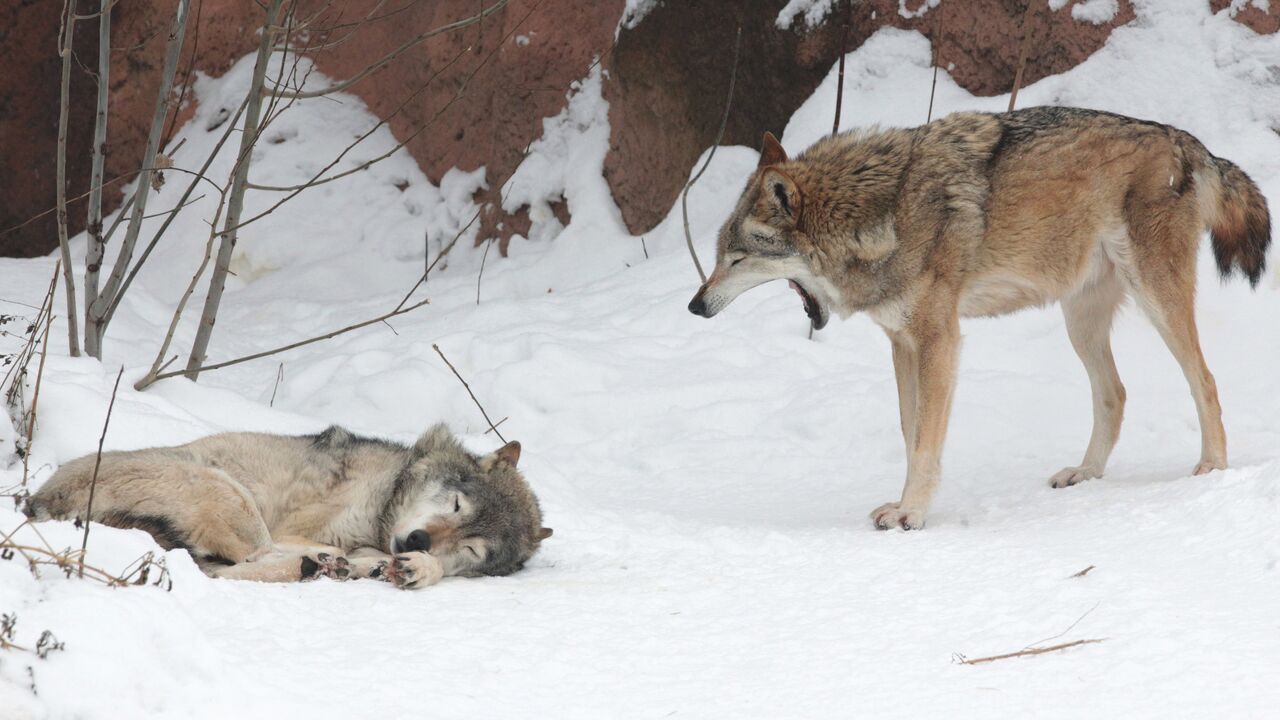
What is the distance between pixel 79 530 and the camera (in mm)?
2992

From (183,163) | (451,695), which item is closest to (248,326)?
(183,163)

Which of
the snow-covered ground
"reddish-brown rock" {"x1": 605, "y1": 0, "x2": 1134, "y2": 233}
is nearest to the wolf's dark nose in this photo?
the snow-covered ground

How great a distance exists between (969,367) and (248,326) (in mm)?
6252

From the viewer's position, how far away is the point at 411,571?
12.9ft

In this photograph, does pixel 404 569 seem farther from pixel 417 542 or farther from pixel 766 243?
pixel 766 243

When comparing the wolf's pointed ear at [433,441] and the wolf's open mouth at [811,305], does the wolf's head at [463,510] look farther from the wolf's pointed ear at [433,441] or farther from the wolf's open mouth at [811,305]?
the wolf's open mouth at [811,305]

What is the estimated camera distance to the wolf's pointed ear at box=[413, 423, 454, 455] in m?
4.81

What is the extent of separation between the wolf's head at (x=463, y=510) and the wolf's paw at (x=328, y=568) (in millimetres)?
308

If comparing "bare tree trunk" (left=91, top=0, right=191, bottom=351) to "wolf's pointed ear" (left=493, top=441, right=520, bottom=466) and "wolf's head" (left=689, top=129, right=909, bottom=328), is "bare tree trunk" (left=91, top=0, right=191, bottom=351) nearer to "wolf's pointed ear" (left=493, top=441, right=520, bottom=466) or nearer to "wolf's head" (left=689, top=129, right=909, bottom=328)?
"wolf's pointed ear" (left=493, top=441, right=520, bottom=466)

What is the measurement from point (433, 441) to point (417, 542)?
703 millimetres

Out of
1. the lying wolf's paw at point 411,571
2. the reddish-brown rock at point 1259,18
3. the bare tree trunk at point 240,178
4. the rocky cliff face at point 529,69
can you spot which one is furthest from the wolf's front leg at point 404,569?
the reddish-brown rock at point 1259,18

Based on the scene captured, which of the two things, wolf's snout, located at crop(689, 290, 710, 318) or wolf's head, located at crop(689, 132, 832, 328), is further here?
wolf's snout, located at crop(689, 290, 710, 318)

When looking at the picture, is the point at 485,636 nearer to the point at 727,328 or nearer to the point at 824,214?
the point at 824,214

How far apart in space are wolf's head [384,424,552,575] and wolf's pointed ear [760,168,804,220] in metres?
1.76
